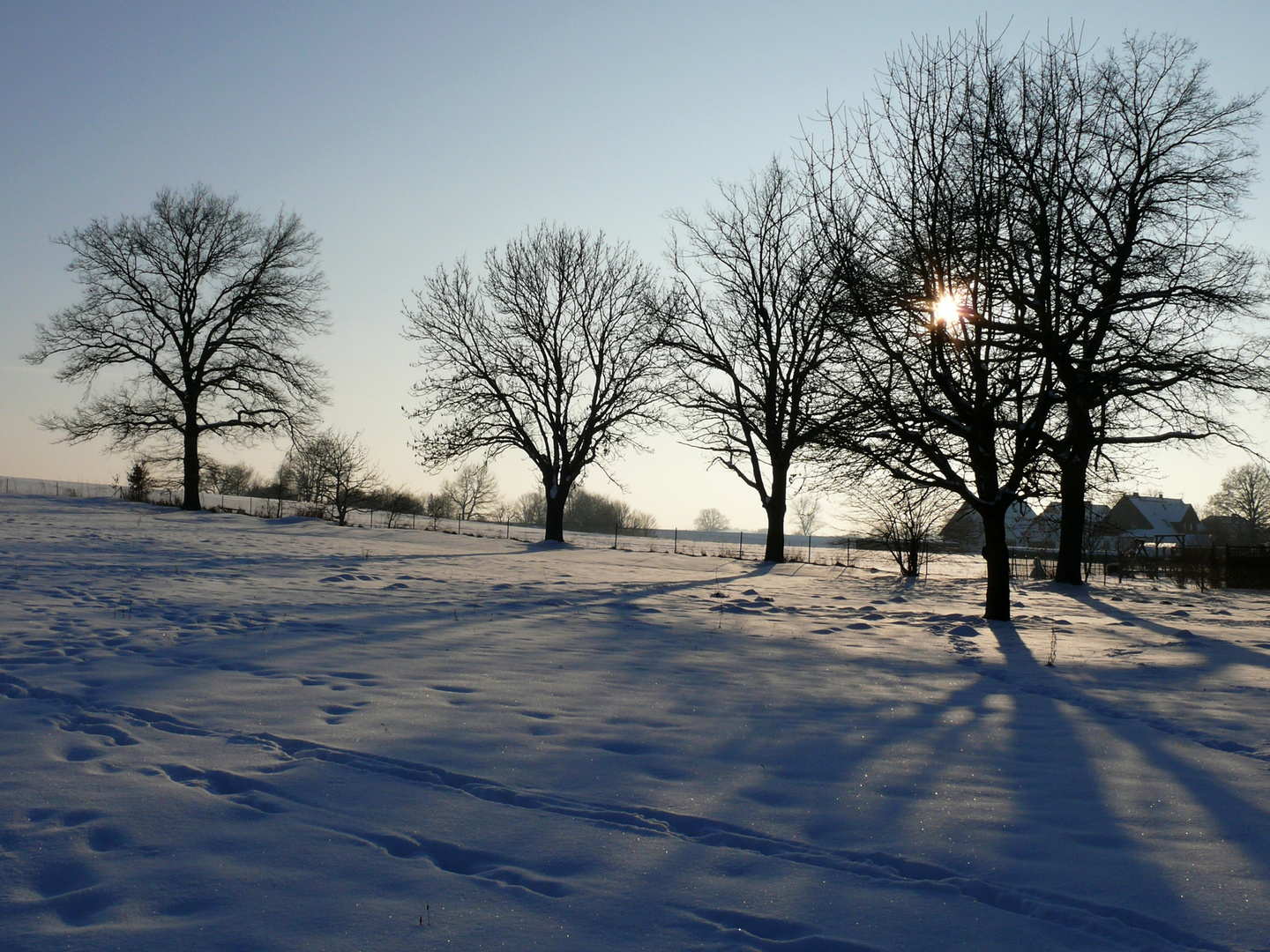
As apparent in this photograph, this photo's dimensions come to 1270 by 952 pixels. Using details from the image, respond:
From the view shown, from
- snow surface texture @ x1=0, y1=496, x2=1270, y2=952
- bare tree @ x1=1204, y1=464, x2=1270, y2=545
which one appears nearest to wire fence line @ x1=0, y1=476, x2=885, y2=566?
snow surface texture @ x1=0, y1=496, x2=1270, y2=952

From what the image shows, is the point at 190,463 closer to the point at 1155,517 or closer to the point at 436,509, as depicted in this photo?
the point at 436,509

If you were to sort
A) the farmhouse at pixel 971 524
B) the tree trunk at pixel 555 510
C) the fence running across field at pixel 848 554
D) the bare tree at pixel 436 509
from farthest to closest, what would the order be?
the bare tree at pixel 436 509
the tree trunk at pixel 555 510
the fence running across field at pixel 848 554
the farmhouse at pixel 971 524

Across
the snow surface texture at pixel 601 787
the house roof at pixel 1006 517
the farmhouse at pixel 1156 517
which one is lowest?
the snow surface texture at pixel 601 787

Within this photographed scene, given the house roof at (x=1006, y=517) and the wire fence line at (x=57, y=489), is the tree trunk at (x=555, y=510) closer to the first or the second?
the house roof at (x=1006, y=517)

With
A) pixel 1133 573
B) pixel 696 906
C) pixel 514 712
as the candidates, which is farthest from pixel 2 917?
pixel 1133 573

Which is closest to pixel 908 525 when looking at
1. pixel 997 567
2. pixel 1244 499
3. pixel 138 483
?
pixel 997 567

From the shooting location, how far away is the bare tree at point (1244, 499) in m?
65.8

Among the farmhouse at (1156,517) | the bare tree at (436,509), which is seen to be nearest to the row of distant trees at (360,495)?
the bare tree at (436,509)

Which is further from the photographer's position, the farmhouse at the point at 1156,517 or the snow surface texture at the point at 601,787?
the farmhouse at the point at 1156,517

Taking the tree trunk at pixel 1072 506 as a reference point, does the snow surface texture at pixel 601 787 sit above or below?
below

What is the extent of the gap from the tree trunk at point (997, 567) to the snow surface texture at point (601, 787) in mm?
3036

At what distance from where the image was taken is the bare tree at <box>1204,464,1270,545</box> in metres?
65.8

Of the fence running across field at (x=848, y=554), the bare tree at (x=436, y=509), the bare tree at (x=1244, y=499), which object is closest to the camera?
the fence running across field at (x=848, y=554)

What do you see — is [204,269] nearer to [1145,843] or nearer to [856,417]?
[856,417]
